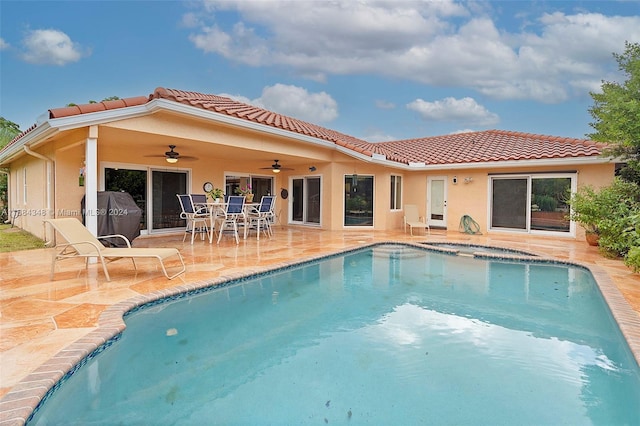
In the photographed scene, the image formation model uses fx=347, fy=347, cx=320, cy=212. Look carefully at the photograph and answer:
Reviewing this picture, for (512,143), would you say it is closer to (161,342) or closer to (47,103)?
(161,342)

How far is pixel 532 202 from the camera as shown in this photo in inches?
522

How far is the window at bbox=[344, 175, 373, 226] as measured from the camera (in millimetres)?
14617

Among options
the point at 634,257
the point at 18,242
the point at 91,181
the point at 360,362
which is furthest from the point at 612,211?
the point at 18,242

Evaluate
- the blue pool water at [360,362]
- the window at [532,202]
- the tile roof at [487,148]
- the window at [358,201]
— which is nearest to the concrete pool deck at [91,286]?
the blue pool water at [360,362]

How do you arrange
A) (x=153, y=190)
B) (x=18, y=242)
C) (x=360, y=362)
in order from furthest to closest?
(x=153, y=190) → (x=18, y=242) → (x=360, y=362)

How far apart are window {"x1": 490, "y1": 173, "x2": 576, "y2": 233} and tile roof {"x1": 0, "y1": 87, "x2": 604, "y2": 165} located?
107 cm

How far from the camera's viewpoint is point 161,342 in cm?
409

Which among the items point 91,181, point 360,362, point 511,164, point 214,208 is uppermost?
point 511,164

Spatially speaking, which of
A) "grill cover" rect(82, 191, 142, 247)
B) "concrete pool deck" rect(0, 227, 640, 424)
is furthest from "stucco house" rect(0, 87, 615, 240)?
"concrete pool deck" rect(0, 227, 640, 424)

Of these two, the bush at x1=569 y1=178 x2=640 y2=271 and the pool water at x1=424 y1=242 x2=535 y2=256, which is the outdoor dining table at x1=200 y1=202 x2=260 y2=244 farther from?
the bush at x1=569 y1=178 x2=640 y2=271

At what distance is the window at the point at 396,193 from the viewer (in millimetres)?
15382

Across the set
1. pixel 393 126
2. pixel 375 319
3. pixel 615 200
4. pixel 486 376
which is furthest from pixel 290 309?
pixel 393 126

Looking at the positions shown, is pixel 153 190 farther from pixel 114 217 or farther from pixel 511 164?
pixel 511 164

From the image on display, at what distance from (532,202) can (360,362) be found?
12.3 meters
